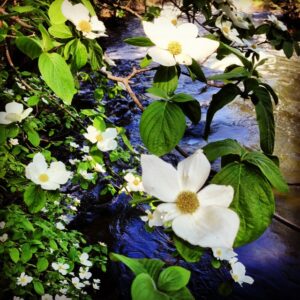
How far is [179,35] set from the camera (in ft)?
1.96

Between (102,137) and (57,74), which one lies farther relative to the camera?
(102,137)

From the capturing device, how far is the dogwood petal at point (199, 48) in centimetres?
56

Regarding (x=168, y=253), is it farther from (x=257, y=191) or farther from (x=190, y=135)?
(x=257, y=191)

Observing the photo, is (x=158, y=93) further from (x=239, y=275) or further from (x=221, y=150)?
(x=239, y=275)

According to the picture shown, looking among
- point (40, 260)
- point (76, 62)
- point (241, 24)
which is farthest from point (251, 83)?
point (40, 260)

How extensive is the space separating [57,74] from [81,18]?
170 mm

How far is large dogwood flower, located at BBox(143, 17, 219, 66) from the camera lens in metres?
0.55

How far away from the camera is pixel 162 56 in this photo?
549 millimetres

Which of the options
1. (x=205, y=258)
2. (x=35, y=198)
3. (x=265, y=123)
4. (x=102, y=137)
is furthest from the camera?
(x=205, y=258)

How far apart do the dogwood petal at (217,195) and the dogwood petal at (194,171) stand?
3cm

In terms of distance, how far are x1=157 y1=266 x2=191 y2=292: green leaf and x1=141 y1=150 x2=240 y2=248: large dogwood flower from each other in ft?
0.15

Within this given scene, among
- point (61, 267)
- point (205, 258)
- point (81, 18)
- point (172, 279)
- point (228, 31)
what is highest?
point (81, 18)

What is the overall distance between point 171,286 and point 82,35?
526 millimetres

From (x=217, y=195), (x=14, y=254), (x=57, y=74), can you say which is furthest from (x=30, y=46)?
(x=14, y=254)
